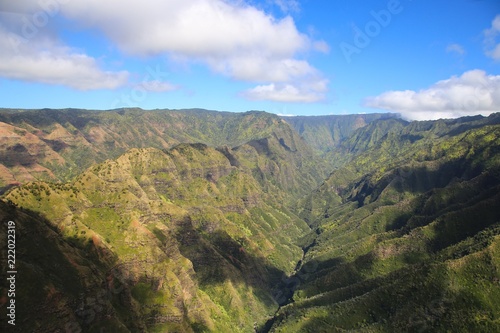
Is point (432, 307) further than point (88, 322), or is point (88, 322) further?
point (432, 307)

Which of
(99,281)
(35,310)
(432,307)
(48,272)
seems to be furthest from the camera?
(432,307)

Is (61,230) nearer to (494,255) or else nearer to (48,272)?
(48,272)

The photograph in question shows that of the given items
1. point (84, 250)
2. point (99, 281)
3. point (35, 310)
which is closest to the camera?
point (35, 310)

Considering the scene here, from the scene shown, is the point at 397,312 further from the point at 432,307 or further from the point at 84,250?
the point at 84,250

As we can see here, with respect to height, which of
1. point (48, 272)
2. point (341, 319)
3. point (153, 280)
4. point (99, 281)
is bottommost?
point (341, 319)

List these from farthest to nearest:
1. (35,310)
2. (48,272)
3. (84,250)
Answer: (84,250) < (48,272) < (35,310)

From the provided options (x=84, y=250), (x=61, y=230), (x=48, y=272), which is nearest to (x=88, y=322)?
(x=48, y=272)

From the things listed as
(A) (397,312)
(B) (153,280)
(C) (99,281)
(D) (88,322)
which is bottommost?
(A) (397,312)

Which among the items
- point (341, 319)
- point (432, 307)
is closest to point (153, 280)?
point (341, 319)

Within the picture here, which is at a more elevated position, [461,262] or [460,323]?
[461,262]
